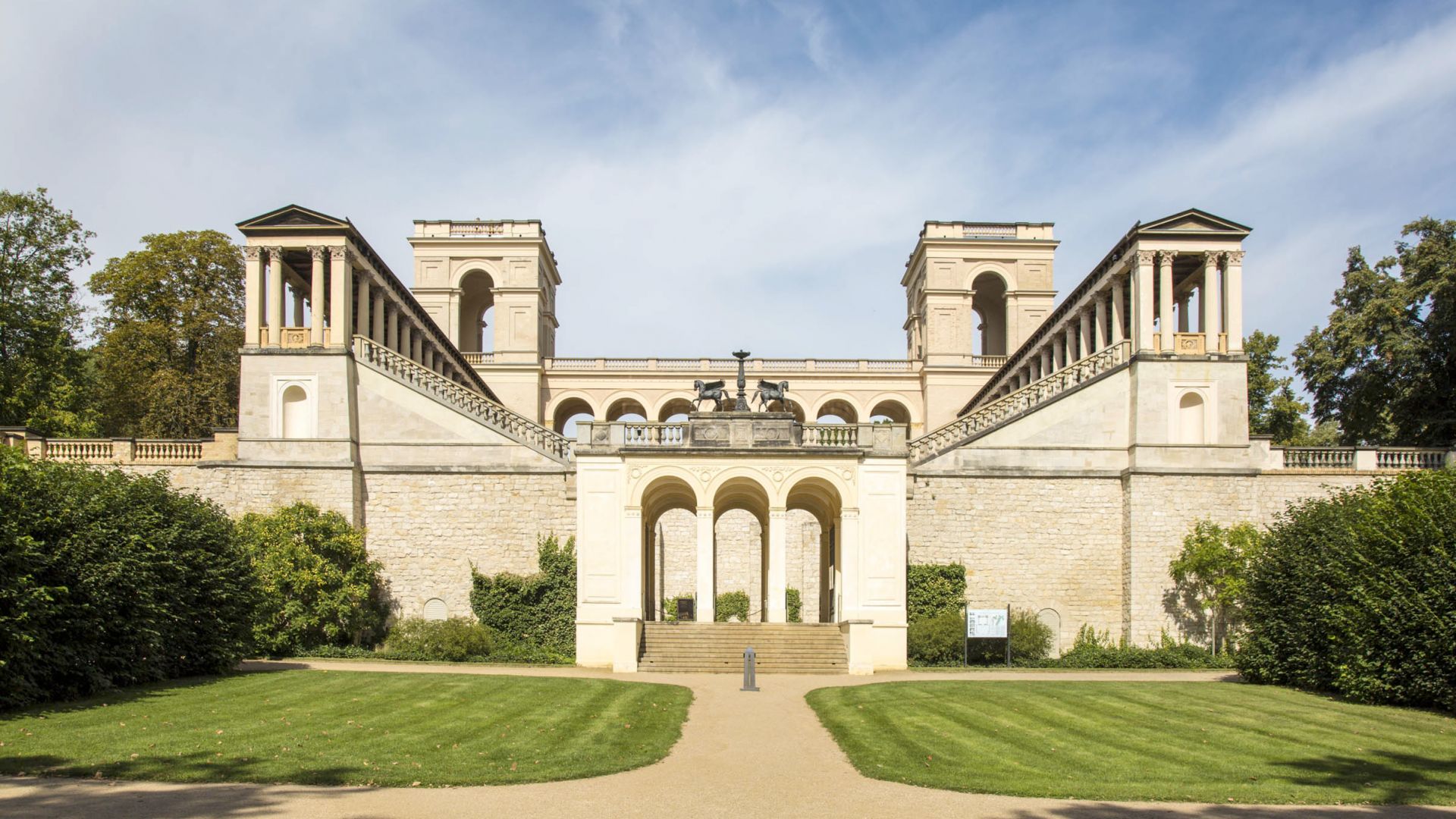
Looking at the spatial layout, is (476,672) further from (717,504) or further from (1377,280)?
(1377,280)

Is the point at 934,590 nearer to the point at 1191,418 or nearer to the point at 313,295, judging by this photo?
the point at 1191,418

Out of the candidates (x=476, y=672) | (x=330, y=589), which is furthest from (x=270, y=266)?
(x=476, y=672)

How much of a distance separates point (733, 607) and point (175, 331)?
2454 cm

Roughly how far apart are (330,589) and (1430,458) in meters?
33.5

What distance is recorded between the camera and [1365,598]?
2047 centimetres

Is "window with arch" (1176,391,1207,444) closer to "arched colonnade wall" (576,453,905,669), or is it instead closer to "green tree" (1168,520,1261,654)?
"green tree" (1168,520,1261,654)

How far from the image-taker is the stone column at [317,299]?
32.5 meters

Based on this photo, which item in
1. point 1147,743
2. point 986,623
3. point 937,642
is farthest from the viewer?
point 937,642

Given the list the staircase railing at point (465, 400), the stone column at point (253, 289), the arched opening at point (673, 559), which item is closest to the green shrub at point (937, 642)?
the arched opening at point (673, 559)

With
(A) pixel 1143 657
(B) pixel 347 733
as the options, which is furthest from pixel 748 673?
(A) pixel 1143 657

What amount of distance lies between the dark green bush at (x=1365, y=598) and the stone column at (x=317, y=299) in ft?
89.2

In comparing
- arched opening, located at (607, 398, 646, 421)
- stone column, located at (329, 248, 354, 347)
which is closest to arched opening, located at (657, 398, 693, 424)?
arched opening, located at (607, 398, 646, 421)

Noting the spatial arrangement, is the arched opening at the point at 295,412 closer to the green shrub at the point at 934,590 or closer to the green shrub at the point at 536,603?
the green shrub at the point at 536,603

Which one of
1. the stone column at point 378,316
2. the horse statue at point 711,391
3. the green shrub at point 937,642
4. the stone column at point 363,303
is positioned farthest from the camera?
the stone column at point 378,316
